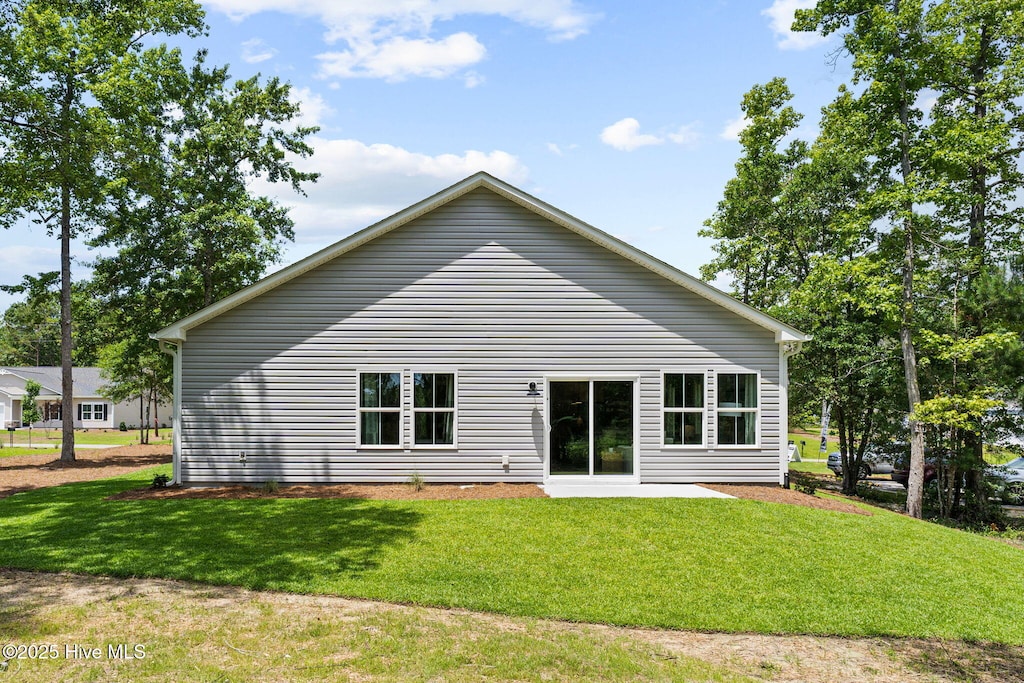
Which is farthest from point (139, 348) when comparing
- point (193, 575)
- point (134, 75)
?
point (193, 575)

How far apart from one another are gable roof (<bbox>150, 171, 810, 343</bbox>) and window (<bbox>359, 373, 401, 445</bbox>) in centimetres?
255

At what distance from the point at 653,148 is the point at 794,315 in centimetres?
752

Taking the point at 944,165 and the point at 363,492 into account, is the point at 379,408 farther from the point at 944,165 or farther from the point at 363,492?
the point at 944,165

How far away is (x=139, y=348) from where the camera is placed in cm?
2184

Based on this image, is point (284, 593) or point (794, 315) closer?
point (284, 593)

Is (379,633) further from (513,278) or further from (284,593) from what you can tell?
(513,278)

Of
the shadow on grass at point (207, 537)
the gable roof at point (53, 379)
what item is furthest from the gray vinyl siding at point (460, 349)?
the gable roof at point (53, 379)

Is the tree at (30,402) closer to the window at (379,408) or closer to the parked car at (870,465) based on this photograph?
the window at (379,408)

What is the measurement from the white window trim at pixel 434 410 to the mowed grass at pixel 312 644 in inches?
258

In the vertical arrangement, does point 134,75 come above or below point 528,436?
above

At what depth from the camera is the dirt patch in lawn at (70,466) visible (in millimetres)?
14289

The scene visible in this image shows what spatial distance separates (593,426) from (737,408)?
9.90 feet

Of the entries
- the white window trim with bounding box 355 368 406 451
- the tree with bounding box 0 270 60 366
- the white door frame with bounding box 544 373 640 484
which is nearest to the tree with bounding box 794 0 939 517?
the white door frame with bounding box 544 373 640 484

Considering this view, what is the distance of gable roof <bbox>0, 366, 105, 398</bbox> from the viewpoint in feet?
133
